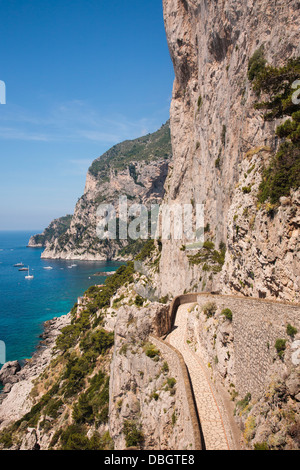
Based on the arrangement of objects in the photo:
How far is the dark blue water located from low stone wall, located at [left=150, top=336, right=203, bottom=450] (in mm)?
40000

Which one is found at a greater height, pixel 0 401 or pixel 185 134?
pixel 185 134

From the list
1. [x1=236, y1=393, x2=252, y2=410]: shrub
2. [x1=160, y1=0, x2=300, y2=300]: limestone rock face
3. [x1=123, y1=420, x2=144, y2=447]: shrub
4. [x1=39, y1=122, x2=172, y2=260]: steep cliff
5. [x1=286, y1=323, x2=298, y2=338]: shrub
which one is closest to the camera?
[x1=286, y1=323, x2=298, y2=338]: shrub

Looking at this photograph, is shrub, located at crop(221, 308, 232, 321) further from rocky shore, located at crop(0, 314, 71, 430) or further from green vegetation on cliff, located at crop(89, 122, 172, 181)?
green vegetation on cliff, located at crop(89, 122, 172, 181)

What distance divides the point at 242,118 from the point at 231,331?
43.1ft

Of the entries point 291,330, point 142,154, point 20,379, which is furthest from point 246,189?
point 142,154

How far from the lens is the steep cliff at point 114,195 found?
14500 cm

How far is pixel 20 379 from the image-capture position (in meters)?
37.9

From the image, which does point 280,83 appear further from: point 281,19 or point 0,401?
point 0,401

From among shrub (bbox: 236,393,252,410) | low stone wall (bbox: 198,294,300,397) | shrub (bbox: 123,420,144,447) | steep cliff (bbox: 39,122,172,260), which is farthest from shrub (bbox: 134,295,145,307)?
steep cliff (bbox: 39,122,172,260)

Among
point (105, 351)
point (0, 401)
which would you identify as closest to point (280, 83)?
point (105, 351)

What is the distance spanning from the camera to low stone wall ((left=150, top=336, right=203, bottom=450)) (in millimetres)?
8734

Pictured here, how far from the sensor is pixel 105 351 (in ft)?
96.9

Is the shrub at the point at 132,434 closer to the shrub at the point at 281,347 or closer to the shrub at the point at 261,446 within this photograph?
the shrub at the point at 261,446

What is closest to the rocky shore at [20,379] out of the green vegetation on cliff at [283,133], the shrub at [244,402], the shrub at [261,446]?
the shrub at [244,402]
